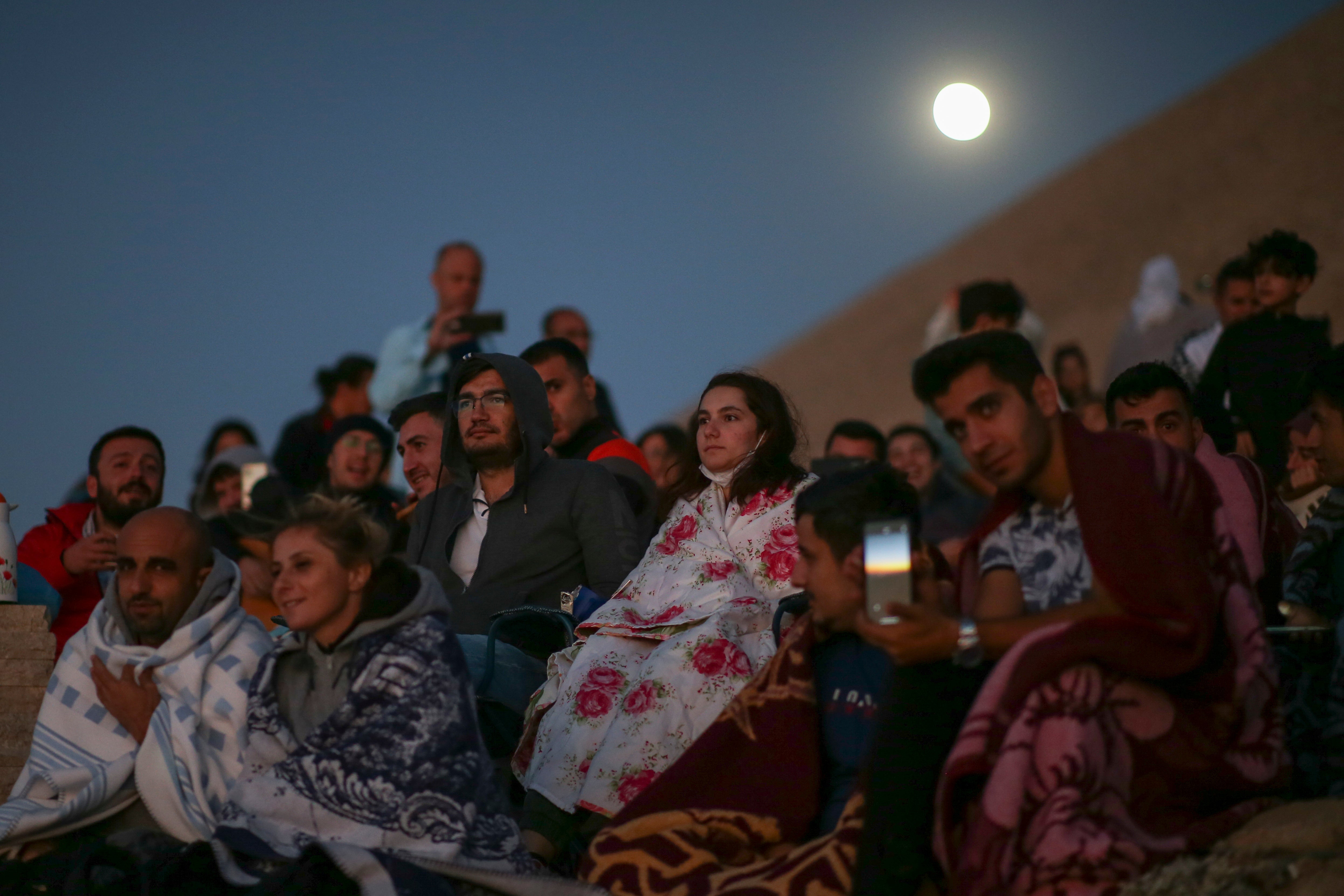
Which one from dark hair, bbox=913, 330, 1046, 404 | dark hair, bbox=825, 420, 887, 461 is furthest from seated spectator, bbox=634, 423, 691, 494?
dark hair, bbox=913, 330, 1046, 404

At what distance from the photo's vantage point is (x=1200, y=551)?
340cm

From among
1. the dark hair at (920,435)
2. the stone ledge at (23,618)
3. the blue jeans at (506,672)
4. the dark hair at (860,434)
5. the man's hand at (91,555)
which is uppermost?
the dark hair at (920,435)

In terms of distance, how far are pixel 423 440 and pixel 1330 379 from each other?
391 centimetres

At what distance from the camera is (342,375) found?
364 inches

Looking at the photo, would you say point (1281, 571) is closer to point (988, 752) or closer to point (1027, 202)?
point (988, 752)

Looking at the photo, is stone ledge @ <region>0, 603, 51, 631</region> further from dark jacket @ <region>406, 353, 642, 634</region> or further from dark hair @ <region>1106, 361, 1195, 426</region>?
dark hair @ <region>1106, 361, 1195, 426</region>

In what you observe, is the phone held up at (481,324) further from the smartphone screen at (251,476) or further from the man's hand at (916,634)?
the man's hand at (916,634)

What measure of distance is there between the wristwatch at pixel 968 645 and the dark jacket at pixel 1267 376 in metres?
3.83

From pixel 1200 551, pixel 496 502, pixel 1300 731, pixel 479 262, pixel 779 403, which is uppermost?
pixel 479 262

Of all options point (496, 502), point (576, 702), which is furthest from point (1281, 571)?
point (496, 502)

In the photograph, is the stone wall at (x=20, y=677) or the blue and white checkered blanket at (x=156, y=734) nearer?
the blue and white checkered blanket at (x=156, y=734)

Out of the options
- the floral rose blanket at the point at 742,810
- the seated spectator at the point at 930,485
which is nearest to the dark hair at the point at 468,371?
the floral rose blanket at the point at 742,810

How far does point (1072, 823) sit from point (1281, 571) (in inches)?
75.6

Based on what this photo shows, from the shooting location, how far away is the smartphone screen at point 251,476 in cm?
817
